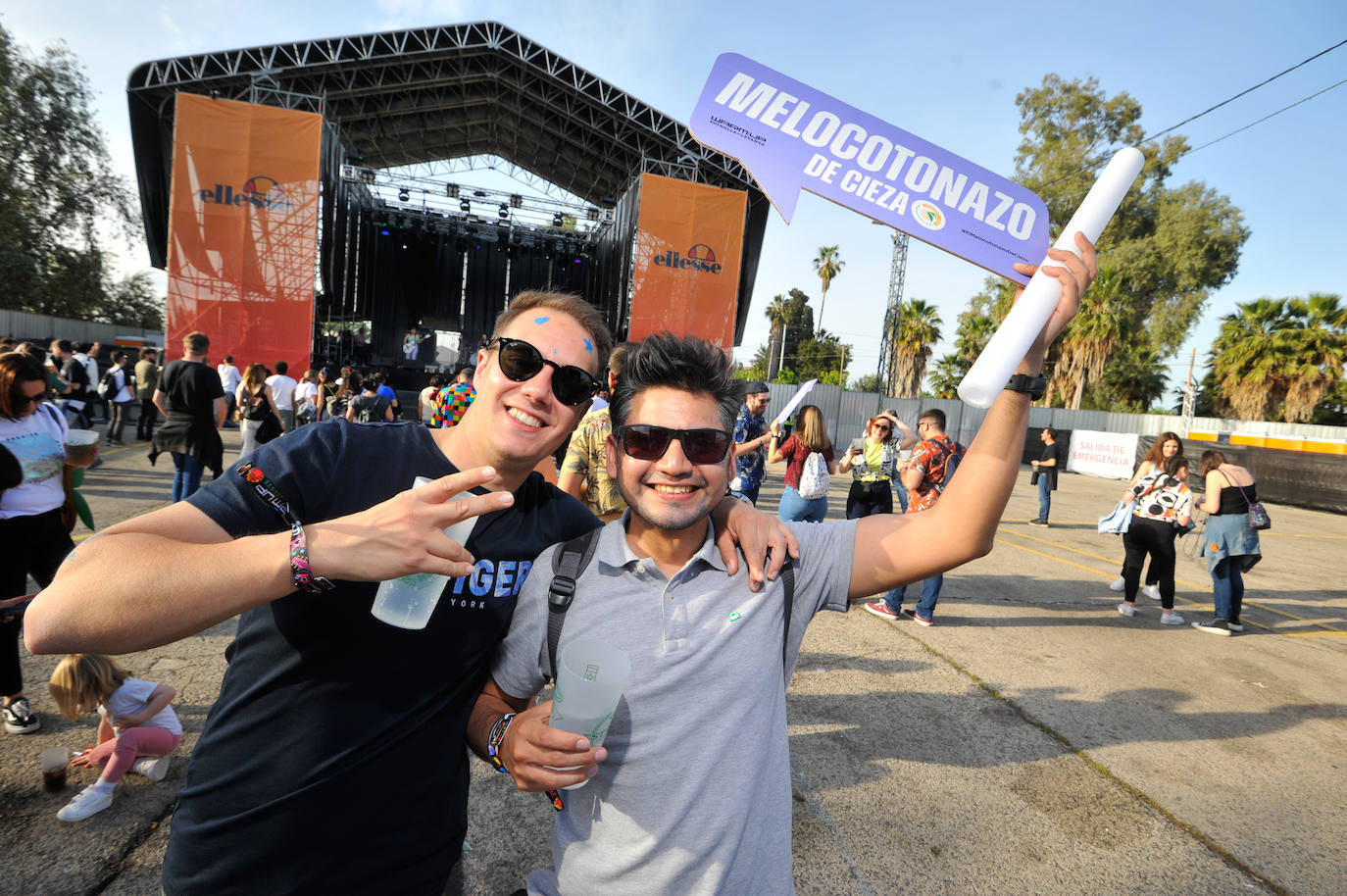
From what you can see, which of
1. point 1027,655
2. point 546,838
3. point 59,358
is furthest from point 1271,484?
point 59,358

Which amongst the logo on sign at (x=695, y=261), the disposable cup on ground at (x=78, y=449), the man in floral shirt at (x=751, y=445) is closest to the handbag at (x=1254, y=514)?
the man in floral shirt at (x=751, y=445)

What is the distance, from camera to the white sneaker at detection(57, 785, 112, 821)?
2.46 m

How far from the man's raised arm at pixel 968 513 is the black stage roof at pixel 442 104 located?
15.8 metres

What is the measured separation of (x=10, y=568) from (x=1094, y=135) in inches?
1576

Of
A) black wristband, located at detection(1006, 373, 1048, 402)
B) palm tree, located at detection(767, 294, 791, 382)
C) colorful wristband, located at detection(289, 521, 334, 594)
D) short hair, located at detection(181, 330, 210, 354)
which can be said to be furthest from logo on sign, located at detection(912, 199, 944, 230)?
palm tree, located at detection(767, 294, 791, 382)

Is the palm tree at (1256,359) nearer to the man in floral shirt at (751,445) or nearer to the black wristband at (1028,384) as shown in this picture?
the man in floral shirt at (751,445)

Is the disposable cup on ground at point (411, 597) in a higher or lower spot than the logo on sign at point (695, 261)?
lower

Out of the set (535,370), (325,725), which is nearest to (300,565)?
(325,725)

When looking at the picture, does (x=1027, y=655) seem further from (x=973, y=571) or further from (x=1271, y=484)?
(x=1271, y=484)

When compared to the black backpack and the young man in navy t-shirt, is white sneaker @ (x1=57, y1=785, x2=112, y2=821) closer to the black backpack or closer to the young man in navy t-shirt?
the young man in navy t-shirt

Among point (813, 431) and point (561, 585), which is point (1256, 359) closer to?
point (813, 431)

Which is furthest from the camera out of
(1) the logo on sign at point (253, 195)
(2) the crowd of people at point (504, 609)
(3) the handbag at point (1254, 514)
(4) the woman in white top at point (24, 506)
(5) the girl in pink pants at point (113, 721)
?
(1) the logo on sign at point (253, 195)

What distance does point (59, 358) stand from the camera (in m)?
10.6

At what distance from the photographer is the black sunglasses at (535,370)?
5.24ft
